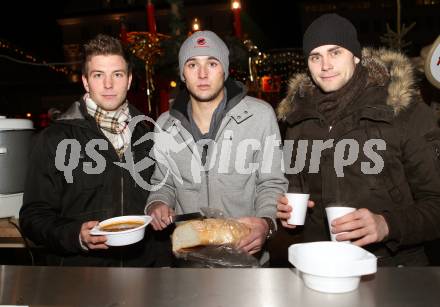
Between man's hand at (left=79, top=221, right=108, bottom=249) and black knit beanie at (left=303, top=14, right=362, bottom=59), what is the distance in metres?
1.81

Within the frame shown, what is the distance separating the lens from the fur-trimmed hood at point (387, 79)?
2326 millimetres

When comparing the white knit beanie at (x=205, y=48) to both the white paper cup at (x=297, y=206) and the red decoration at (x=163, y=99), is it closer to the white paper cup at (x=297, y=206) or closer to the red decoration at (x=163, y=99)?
the white paper cup at (x=297, y=206)

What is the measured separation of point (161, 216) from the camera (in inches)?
97.3

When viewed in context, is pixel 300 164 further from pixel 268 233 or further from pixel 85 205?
pixel 85 205

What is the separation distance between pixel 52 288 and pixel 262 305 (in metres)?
0.82

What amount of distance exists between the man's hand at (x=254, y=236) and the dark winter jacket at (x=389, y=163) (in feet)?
1.55

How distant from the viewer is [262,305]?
126 centimetres

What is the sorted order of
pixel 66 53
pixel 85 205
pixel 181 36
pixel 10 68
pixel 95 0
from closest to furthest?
pixel 85 205 → pixel 181 36 → pixel 10 68 → pixel 66 53 → pixel 95 0

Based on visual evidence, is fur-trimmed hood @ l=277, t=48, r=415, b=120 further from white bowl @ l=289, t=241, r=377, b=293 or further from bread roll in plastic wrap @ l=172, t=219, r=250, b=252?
white bowl @ l=289, t=241, r=377, b=293

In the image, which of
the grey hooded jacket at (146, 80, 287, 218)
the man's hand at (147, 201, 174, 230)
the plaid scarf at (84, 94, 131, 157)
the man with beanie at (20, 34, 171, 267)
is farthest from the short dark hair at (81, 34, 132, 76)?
the man's hand at (147, 201, 174, 230)

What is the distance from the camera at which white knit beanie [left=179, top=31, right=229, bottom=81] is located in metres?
2.78

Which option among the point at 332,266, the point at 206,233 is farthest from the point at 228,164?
the point at 332,266

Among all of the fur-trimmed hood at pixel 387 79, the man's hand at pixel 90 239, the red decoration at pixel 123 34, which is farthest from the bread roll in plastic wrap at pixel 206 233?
the red decoration at pixel 123 34

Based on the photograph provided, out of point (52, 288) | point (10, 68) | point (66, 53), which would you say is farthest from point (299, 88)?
point (66, 53)
